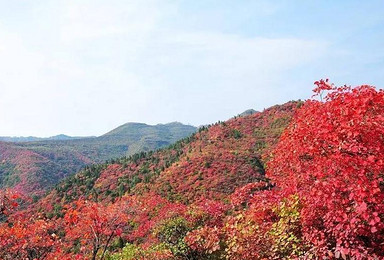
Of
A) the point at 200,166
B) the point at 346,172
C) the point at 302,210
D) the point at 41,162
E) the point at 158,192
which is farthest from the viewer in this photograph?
the point at 41,162

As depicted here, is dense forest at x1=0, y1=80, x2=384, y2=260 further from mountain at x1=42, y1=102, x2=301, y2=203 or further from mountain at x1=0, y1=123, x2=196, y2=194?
mountain at x1=0, y1=123, x2=196, y2=194

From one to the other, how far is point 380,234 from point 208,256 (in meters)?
5.58

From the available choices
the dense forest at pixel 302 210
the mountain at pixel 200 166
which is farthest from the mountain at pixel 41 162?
the dense forest at pixel 302 210

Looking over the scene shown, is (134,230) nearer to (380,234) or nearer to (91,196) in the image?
A: (91,196)

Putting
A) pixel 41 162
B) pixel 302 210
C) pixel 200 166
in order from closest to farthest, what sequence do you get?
pixel 302 210 → pixel 200 166 → pixel 41 162

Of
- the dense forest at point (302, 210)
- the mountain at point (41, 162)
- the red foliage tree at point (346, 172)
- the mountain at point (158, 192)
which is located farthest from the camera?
the mountain at point (41, 162)

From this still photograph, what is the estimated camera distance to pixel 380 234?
849 centimetres

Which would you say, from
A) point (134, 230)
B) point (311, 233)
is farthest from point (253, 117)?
point (311, 233)

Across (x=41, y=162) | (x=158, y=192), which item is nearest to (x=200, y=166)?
(x=158, y=192)

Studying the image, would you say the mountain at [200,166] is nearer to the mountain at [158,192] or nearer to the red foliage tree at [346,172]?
the mountain at [158,192]

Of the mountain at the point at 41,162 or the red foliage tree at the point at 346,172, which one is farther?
the mountain at the point at 41,162

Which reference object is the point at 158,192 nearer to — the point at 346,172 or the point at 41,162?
the point at 346,172

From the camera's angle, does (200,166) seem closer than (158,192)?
No

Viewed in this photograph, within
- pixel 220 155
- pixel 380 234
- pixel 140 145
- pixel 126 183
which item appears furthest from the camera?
pixel 140 145
